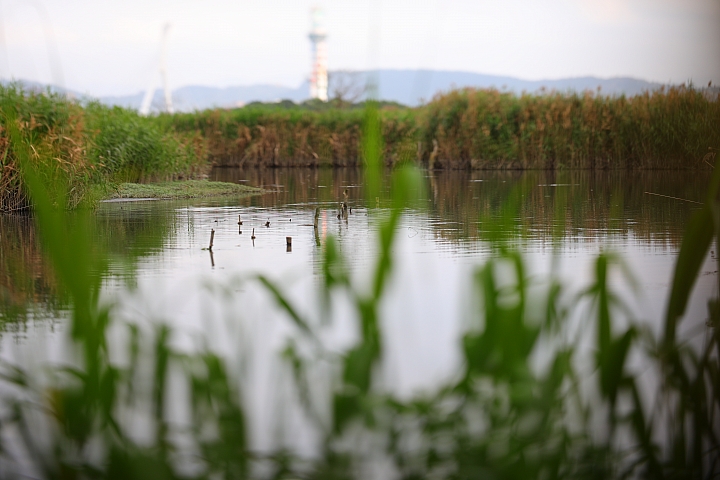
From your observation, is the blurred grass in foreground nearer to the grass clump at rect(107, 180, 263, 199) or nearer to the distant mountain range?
the distant mountain range

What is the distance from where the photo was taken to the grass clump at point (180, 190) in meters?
11.2

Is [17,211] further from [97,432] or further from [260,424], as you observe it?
[97,432]

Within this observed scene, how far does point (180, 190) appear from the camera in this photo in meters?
11.8

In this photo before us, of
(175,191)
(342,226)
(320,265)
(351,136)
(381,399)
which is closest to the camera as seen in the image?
(381,399)

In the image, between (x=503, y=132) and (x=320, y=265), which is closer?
(x=320, y=265)

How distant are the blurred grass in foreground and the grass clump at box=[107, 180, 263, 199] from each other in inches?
355

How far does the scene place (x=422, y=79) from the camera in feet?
4.78

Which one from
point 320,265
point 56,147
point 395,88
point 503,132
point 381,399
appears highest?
point 395,88

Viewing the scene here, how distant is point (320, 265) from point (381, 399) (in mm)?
3849

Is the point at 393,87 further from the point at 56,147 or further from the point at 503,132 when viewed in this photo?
the point at 56,147

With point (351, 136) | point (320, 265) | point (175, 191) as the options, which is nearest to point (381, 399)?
point (320, 265)

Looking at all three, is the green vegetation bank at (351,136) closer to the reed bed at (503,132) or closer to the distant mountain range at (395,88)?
the reed bed at (503,132)

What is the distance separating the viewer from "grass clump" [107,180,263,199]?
36.6 feet

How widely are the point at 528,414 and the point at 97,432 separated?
2.82 ft
